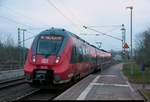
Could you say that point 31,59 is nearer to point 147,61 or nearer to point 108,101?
point 108,101

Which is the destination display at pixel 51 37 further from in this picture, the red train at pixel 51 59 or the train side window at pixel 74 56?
the train side window at pixel 74 56

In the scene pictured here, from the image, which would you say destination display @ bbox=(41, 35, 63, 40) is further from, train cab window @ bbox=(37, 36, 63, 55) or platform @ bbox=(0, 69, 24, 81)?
platform @ bbox=(0, 69, 24, 81)

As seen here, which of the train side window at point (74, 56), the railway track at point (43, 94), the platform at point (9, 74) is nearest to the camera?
the railway track at point (43, 94)

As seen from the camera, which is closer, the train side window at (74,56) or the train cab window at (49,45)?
the train cab window at (49,45)

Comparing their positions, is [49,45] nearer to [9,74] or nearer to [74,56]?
[74,56]

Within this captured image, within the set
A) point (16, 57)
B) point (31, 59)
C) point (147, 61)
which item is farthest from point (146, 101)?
point (16, 57)

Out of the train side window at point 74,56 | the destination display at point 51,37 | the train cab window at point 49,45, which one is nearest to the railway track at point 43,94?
the train side window at point 74,56

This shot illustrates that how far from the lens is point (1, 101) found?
1850 centimetres

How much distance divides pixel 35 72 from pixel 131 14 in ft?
105

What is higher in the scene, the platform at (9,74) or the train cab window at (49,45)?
the train cab window at (49,45)

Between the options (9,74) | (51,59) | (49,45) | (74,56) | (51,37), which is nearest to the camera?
(51,59)

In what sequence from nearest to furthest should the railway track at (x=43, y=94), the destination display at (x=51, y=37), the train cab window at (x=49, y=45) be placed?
the railway track at (x=43, y=94) < the train cab window at (x=49, y=45) < the destination display at (x=51, y=37)

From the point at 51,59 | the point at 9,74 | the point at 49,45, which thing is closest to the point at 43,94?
the point at 51,59

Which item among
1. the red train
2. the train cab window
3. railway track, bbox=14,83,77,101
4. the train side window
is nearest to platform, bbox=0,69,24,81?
railway track, bbox=14,83,77,101
